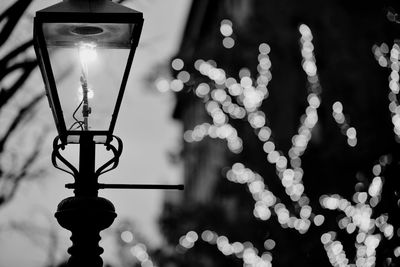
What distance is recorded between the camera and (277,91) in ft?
87.1

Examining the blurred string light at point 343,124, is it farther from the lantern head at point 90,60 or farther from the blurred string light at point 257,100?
the lantern head at point 90,60

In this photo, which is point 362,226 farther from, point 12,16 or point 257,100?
point 257,100

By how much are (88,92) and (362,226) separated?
7.42 meters

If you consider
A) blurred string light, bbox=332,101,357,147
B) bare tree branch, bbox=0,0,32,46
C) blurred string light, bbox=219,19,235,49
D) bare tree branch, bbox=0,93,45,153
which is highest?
blurred string light, bbox=219,19,235,49

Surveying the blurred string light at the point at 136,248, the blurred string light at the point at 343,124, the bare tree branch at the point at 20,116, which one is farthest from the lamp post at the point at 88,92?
the blurred string light at the point at 136,248

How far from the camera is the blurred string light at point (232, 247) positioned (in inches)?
684

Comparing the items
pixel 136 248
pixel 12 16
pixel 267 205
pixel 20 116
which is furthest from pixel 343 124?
pixel 12 16

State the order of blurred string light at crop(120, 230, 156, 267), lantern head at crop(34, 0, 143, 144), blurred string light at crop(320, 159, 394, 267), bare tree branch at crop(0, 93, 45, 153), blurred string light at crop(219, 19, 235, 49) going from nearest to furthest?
lantern head at crop(34, 0, 143, 144)
bare tree branch at crop(0, 93, 45, 153)
blurred string light at crop(320, 159, 394, 267)
blurred string light at crop(219, 19, 235, 49)
blurred string light at crop(120, 230, 156, 267)

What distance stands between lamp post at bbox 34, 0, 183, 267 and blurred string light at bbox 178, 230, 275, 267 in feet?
39.6

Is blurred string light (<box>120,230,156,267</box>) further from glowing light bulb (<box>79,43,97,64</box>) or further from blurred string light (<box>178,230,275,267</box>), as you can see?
glowing light bulb (<box>79,43,97,64</box>)

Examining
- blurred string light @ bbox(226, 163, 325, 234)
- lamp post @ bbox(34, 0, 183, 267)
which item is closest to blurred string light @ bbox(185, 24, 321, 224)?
blurred string light @ bbox(226, 163, 325, 234)

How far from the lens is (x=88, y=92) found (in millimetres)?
5113

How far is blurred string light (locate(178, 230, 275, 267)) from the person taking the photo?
1738cm

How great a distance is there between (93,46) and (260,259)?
512 inches
